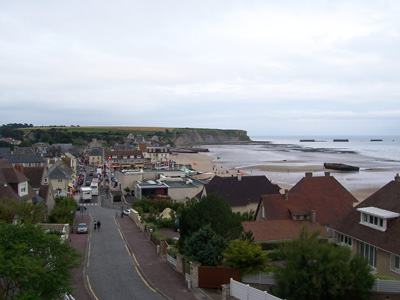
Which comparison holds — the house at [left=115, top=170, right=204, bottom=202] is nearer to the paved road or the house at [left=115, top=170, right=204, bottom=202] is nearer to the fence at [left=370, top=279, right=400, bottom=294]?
the paved road

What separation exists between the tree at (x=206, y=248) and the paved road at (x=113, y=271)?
2452 mm

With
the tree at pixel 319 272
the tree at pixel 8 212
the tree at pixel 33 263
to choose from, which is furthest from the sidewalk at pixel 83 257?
the tree at pixel 319 272

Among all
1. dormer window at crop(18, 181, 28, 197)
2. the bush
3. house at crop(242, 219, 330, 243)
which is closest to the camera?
the bush

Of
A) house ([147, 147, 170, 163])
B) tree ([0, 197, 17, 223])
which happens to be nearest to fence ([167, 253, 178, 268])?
tree ([0, 197, 17, 223])

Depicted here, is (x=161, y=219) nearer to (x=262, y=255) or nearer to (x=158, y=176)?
(x=262, y=255)

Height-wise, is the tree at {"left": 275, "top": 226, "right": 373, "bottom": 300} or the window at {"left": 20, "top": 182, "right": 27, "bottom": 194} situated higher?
the tree at {"left": 275, "top": 226, "right": 373, "bottom": 300}

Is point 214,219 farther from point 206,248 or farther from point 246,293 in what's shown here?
point 246,293

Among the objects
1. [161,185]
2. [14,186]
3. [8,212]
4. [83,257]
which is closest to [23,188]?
[14,186]

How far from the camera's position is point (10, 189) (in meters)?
31.2

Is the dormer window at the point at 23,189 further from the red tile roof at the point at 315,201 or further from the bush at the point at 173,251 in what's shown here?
the red tile roof at the point at 315,201

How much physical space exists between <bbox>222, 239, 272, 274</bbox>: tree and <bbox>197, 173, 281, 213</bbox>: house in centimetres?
2147

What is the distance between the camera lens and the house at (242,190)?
1511 inches

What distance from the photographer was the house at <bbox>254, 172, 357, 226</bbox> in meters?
27.0

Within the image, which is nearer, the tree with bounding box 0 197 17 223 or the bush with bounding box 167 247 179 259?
the bush with bounding box 167 247 179 259
